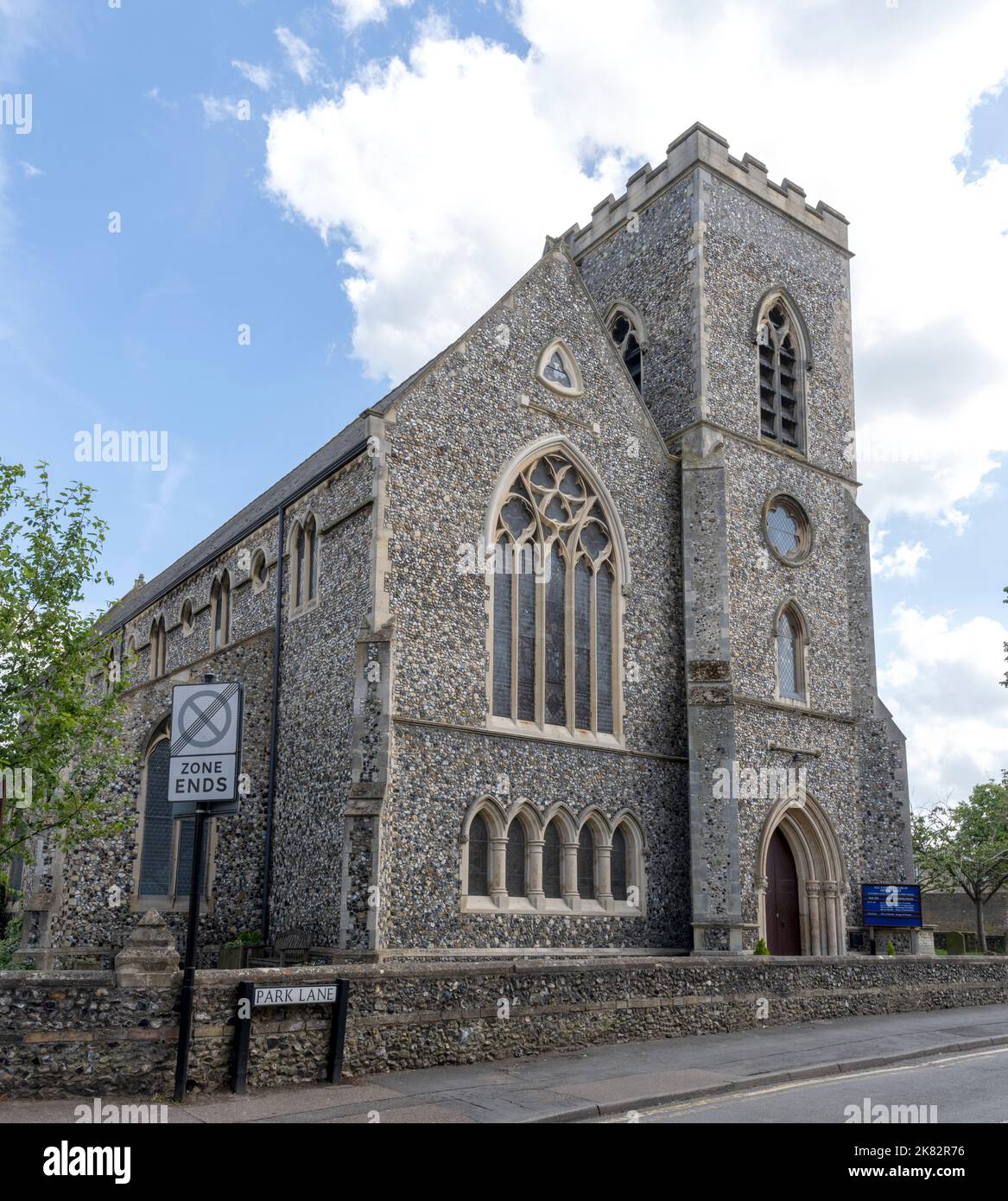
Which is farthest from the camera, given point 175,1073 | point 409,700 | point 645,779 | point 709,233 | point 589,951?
point 709,233

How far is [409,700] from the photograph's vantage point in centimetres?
1756


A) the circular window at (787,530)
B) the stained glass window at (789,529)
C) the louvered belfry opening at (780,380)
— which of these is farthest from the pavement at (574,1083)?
the louvered belfry opening at (780,380)

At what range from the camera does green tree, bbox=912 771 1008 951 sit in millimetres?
39094

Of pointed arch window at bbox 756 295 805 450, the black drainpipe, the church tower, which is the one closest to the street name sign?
the black drainpipe

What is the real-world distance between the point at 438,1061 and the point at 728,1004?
5.15 m

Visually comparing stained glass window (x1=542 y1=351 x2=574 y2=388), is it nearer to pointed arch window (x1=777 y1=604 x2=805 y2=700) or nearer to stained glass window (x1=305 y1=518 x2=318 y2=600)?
stained glass window (x1=305 y1=518 x2=318 y2=600)

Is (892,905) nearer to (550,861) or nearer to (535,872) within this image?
(550,861)

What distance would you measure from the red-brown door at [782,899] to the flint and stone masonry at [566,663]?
→ 3.3 inches

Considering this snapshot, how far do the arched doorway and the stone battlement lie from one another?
13.6 metres

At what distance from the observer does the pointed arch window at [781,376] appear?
83.8 feet

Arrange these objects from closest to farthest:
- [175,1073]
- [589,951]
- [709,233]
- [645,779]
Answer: [175,1073] < [589,951] < [645,779] < [709,233]

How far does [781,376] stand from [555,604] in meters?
9.64
